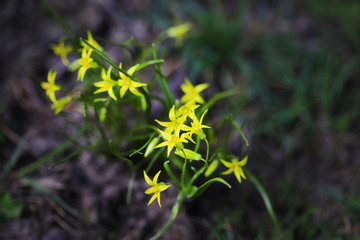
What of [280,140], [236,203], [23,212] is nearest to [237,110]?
[280,140]

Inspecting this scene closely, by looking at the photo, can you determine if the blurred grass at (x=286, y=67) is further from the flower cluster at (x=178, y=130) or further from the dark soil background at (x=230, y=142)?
the flower cluster at (x=178, y=130)

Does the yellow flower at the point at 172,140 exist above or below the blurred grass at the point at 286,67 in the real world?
above

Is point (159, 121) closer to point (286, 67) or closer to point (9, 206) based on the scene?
point (9, 206)

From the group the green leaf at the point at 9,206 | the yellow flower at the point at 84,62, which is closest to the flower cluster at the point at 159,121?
the yellow flower at the point at 84,62

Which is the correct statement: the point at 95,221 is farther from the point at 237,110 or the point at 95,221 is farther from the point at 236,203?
the point at 237,110

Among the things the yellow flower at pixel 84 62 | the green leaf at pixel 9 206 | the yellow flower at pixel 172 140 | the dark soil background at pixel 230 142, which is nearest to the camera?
the yellow flower at pixel 172 140

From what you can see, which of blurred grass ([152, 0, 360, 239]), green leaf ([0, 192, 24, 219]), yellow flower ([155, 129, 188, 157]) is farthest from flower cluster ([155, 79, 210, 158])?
green leaf ([0, 192, 24, 219])

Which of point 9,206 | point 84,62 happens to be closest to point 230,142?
point 84,62

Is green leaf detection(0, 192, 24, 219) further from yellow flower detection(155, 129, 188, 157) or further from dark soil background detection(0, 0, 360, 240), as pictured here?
yellow flower detection(155, 129, 188, 157)
